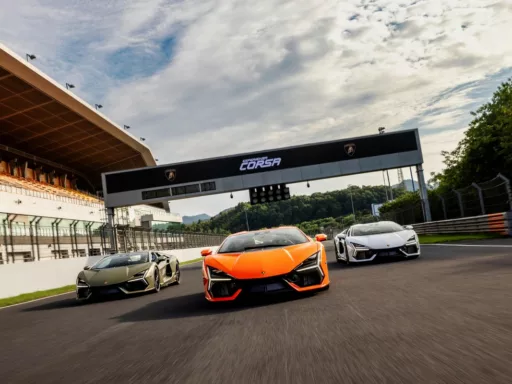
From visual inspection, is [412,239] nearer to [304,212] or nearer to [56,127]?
[56,127]

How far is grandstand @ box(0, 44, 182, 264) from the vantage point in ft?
74.7

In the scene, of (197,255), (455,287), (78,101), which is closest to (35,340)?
(455,287)

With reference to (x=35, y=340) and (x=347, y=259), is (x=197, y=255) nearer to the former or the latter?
(x=347, y=259)

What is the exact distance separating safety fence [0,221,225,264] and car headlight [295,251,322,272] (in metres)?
12.9

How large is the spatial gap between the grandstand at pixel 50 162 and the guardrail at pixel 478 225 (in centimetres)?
1625

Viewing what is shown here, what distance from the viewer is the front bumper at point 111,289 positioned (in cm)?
1143

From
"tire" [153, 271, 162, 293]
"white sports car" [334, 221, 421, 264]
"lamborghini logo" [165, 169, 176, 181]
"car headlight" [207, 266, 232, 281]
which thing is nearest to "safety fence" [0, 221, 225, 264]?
"lamborghini logo" [165, 169, 176, 181]

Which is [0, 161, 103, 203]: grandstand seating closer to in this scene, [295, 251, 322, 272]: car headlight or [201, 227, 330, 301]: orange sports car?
[201, 227, 330, 301]: orange sports car

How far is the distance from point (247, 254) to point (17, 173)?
44795 mm

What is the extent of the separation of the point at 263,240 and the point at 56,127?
1584 inches

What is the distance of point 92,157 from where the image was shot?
5828 cm

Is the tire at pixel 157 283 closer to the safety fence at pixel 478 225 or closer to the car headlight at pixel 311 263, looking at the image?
the car headlight at pixel 311 263

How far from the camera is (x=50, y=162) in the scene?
5431cm

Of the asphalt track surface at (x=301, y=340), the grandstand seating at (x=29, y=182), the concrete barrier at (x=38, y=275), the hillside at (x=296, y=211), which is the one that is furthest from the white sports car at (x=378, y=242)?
the hillside at (x=296, y=211)
